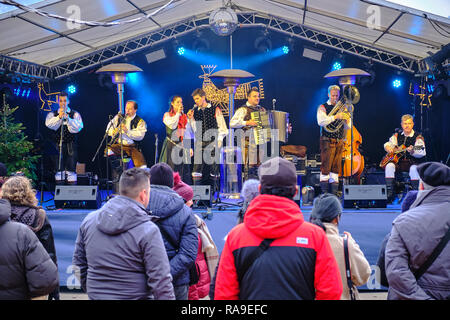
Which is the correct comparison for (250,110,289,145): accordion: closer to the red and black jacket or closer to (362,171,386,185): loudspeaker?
(362,171,386,185): loudspeaker

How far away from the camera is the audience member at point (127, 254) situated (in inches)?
99.1

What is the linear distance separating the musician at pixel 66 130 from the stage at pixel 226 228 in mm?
2223

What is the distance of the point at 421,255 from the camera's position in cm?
263

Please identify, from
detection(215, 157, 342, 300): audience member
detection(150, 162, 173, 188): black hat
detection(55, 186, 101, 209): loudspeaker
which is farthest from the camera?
detection(55, 186, 101, 209): loudspeaker

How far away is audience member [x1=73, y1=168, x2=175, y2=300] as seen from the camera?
2518 millimetres

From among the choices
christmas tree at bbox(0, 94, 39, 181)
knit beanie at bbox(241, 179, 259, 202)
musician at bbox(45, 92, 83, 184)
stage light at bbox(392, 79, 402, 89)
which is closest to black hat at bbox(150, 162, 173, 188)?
knit beanie at bbox(241, 179, 259, 202)

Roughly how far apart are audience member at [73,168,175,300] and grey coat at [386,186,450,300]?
125 centimetres

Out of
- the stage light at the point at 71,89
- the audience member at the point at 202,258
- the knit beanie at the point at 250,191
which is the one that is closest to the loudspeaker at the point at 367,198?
the audience member at the point at 202,258

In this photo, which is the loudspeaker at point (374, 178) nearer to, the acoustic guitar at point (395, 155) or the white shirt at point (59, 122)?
the acoustic guitar at point (395, 155)

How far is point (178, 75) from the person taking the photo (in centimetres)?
1114

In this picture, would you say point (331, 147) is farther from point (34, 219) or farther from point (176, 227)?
point (34, 219)

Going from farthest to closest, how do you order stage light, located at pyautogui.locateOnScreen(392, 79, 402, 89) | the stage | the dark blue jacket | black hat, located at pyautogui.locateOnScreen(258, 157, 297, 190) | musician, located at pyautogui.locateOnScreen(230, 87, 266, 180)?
stage light, located at pyautogui.locateOnScreen(392, 79, 402, 89) < musician, located at pyautogui.locateOnScreen(230, 87, 266, 180) < the stage < the dark blue jacket < black hat, located at pyautogui.locateOnScreen(258, 157, 297, 190)

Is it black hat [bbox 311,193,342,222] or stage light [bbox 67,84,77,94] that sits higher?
stage light [bbox 67,84,77,94]
